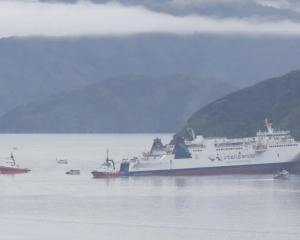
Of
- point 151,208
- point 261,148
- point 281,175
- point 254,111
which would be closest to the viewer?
point 151,208

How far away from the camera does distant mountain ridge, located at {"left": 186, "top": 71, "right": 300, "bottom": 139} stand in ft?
512

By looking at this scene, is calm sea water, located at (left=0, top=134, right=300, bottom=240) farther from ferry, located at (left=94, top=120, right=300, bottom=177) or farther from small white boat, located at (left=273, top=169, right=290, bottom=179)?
ferry, located at (left=94, top=120, right=300, bottom=177)

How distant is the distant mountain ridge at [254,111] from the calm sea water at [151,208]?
40.9 m

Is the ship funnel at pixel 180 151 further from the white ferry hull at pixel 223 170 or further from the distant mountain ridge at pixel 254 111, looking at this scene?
the distant mountain ridge at pixel 254 111

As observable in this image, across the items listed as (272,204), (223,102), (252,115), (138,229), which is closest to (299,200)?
(272,204)

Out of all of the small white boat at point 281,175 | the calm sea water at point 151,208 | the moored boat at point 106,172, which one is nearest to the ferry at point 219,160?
the moored boat at point 106,172

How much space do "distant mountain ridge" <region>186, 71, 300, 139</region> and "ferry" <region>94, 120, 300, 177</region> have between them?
22.4m

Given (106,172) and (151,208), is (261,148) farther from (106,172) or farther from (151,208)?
(151,208)

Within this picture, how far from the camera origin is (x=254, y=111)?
6752 inches

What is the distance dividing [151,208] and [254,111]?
303 ft

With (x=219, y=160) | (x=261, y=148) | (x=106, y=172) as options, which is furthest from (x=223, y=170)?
(x=106, y=172)

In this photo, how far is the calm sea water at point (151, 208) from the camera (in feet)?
219

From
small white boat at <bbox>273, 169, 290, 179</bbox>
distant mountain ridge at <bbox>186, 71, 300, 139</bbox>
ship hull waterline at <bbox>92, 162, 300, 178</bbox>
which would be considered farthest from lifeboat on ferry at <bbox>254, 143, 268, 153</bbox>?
distant mountain ridge at <bbox>186, 71, 300, 139</bbox>

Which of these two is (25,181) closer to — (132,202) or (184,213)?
(132,202)
